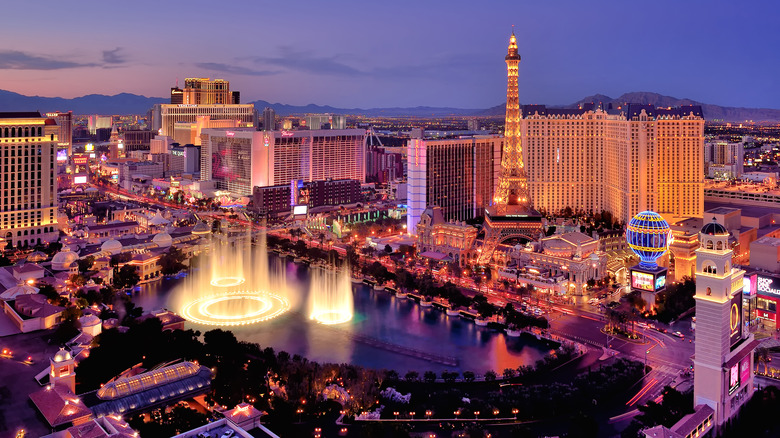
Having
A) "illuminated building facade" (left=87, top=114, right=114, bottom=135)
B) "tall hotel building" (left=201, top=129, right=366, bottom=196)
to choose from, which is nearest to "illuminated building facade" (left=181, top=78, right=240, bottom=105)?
"tall hotel building" (left=201, top=129, right=366, bottom=196)

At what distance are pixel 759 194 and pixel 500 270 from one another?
1002 inches

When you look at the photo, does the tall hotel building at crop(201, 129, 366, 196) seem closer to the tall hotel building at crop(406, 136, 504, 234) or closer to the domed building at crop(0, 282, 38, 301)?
the tall hotel building at crop(406, 136, 504, 234)

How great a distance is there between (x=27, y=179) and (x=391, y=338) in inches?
1057

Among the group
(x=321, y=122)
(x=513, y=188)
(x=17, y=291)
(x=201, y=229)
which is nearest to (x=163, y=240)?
(x=201, y=229)

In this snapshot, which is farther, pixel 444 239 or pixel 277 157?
pixel 277 157

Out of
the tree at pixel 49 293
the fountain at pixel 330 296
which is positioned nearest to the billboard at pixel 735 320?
the fountain at pixel 330 296

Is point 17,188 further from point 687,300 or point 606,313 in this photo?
point 687,300

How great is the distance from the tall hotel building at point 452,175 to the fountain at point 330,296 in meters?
10.5

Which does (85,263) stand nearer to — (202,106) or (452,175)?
(452,175)

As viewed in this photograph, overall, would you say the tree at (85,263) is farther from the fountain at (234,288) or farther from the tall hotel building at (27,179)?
the tall hotel building at (27,179)

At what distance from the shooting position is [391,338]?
28.7 metres

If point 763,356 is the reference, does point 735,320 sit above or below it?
above

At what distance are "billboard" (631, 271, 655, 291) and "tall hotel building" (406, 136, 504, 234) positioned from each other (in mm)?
18157

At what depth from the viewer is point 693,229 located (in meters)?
37.7
